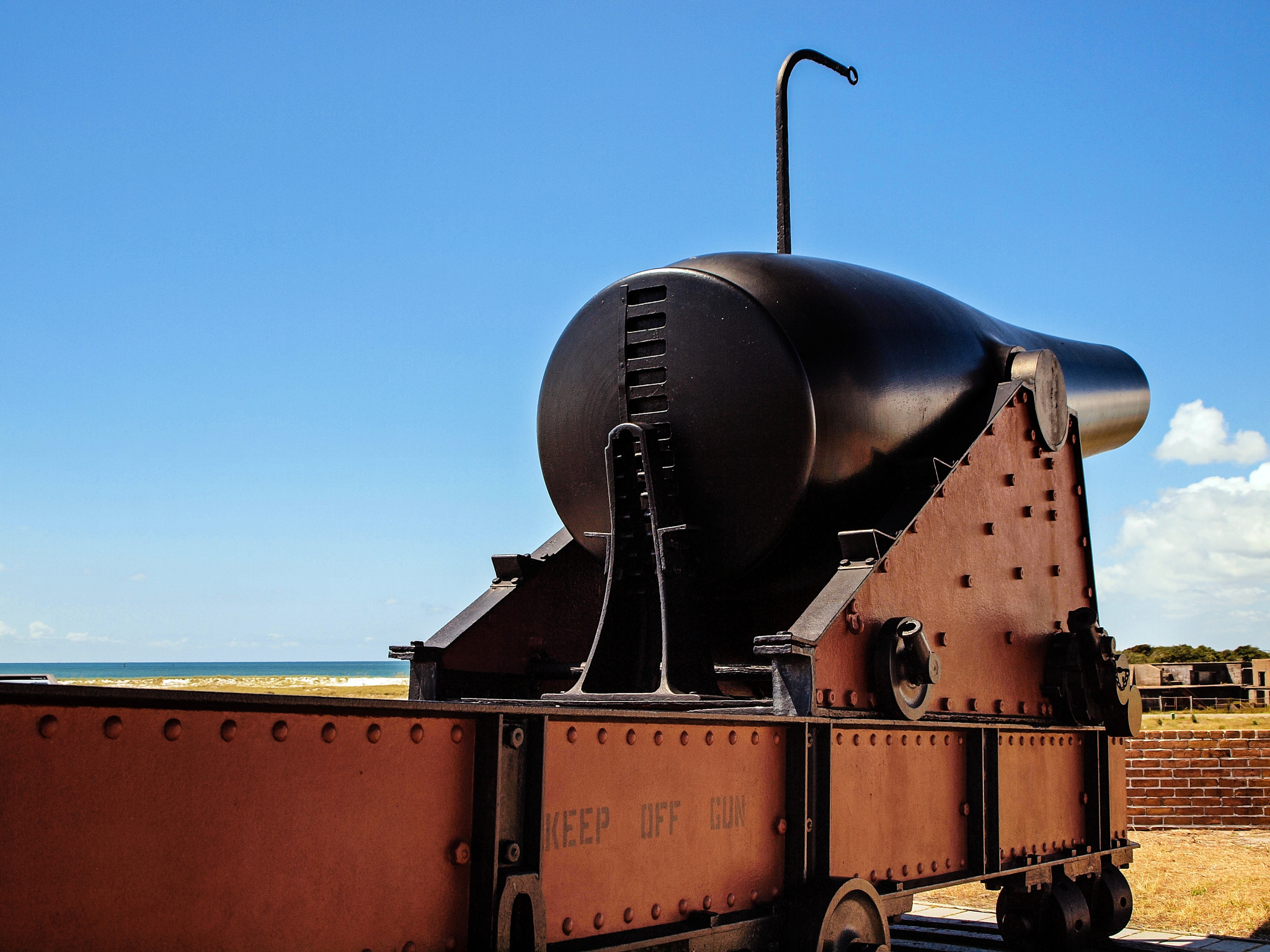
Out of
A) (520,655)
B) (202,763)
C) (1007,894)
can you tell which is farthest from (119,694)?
(1007,894)

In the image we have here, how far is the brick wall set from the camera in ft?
39.3

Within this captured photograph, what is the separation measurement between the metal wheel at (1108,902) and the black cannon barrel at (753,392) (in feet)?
9.11

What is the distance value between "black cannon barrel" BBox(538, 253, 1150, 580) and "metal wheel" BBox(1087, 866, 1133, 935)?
278 cm

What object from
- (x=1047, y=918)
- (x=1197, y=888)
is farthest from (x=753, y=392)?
(x=1197, y=888)

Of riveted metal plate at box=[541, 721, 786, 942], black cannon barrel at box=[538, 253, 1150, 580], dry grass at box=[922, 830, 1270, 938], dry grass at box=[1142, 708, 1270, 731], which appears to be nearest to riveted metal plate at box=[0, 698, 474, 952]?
riveted metal plate at box=[541, 721, 786, 942]

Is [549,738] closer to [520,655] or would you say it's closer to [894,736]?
[894,736]

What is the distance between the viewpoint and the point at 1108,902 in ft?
21.4

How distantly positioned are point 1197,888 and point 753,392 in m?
6.12

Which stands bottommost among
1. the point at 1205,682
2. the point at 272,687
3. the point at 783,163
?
the point at 272,687

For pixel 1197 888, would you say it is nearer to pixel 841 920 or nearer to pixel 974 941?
pixel 974 941

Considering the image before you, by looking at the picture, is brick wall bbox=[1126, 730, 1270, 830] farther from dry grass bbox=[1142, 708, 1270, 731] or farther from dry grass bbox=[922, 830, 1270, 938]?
dry grass bbox=[1142, 708, 1270, 731]

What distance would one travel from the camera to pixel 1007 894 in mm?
6312

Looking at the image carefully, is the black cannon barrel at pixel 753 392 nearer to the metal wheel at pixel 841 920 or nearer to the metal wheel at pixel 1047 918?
the metal wheel at pixel 841 920

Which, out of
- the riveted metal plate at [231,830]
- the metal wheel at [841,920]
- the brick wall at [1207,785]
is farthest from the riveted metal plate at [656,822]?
the brick wall at [1207,785]
